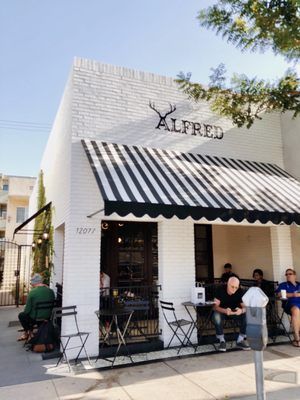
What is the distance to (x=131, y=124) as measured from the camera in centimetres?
782

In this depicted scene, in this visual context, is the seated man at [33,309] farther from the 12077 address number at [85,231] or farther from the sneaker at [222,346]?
the sneaker at [222,346]

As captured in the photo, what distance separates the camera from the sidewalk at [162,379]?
4.59m

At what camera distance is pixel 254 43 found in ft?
19.5

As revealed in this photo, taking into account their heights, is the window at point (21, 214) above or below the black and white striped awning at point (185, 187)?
above

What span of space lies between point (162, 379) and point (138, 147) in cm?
483

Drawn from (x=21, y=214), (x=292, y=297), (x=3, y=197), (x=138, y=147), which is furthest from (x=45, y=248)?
(x=3, y=197)

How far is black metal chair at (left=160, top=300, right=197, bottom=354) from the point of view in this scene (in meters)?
6.75

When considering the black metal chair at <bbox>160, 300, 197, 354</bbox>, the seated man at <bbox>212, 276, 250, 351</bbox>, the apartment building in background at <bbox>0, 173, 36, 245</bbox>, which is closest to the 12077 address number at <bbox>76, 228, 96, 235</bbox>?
the black metal chair at <bbox>160, 300, 197, 354</bbox>

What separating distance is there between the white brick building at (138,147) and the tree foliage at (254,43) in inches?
71.7

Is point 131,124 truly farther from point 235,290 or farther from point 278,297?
point 278,297

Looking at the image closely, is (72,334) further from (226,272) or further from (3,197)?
(3,197)

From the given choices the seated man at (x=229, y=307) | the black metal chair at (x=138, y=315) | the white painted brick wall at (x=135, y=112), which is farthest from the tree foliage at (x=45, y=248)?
the seated man at (x=229, y=307)

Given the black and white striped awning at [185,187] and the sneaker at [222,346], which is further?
the sneaker at [222,346]

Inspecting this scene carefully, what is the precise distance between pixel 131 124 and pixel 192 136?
5.50ft
